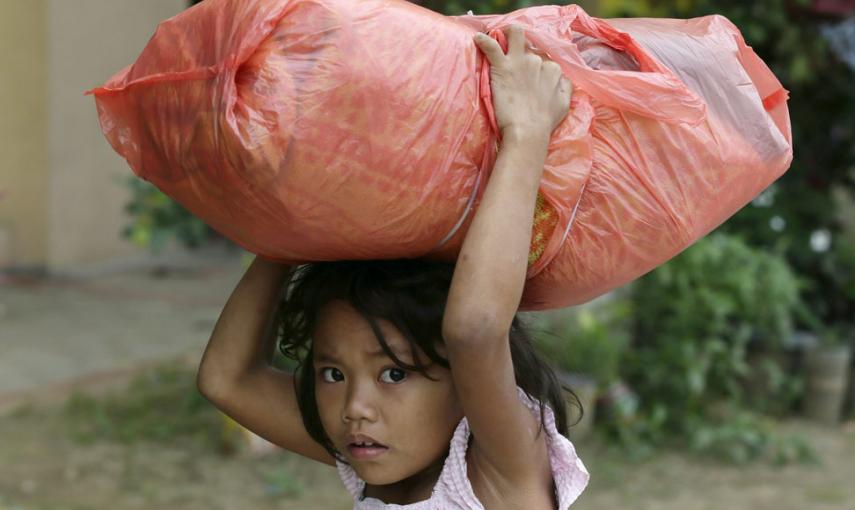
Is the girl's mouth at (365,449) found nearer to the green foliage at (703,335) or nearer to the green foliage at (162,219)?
the green foliage at (162,219)

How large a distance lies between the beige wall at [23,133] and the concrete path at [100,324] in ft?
1.04

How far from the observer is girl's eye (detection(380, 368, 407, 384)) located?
163 centimetres

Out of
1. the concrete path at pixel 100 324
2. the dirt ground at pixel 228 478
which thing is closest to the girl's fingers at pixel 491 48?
the dirt ground at pixel 228 478

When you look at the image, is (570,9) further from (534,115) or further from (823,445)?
(823,445)

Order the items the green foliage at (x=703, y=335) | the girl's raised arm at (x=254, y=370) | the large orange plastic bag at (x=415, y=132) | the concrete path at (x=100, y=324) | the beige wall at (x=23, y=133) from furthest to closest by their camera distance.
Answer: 1. the beige wall at (x=23, y=133)
2. the concrete path at (x=100, y=324)
3. the green foliage at (x=703, y=335)
4. the girl's raised arm at (x=254, y=370)
5. the large orange plastic bag at (x=415, y=132)

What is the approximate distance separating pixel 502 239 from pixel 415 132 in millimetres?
169

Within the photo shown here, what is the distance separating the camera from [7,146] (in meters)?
7.66

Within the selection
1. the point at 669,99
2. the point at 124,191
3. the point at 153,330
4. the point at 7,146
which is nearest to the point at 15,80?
the point at 7,146

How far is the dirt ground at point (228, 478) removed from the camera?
14.2 ft

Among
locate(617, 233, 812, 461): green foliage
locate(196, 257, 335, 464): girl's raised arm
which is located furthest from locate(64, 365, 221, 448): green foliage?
locate(196, 257, 335, 464): girl's raised arm

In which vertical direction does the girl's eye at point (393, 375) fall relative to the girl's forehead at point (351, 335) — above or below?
below

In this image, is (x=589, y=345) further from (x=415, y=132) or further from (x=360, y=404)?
(x=415, y=132)

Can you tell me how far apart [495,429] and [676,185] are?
41cm

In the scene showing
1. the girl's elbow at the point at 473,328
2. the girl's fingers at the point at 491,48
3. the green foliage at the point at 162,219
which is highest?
the girl's fingers at the point at 491,48
